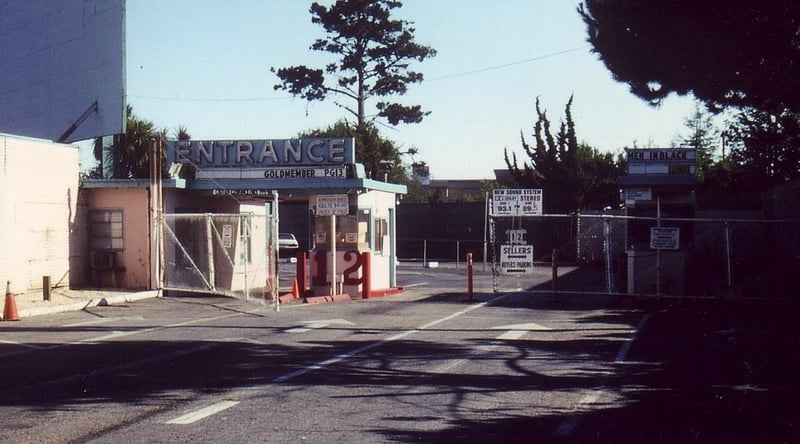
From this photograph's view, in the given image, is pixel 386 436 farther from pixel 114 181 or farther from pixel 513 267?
pixel 114 181

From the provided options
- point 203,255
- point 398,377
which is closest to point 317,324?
point 398,377

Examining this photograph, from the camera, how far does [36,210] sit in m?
21.4

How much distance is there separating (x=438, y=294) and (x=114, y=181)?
9072 millimetres

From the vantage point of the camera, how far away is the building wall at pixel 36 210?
67.2 ft

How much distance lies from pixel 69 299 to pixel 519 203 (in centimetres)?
1062

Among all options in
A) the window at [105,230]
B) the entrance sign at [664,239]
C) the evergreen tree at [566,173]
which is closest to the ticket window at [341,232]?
the window at [105,230]

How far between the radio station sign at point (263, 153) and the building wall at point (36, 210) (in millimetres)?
2974

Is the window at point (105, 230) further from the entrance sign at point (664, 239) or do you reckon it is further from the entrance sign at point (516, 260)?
the entrance sign at point (664, 239)

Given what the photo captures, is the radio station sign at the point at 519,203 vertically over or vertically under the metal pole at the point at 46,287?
over

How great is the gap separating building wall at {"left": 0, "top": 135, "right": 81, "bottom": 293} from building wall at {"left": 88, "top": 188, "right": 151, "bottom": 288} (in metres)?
0.97

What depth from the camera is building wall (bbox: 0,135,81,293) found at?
20.5 m

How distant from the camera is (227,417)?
833 cm

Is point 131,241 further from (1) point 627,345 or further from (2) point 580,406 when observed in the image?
(2) point 580,406

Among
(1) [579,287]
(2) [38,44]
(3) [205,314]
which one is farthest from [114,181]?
(1) [579,287]
